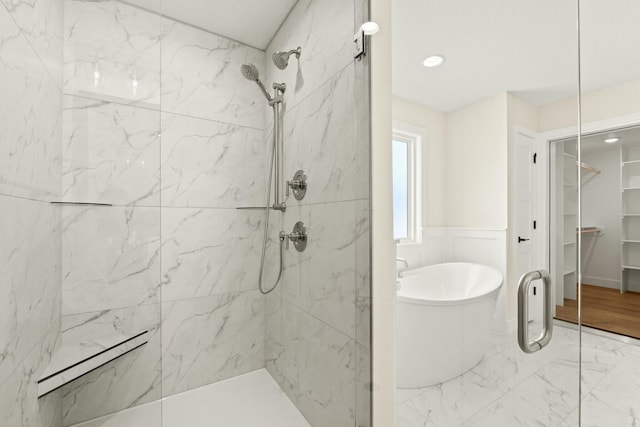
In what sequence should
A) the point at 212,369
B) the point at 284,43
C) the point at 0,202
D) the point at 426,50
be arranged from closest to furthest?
1. the point at 0,202
2. the point at 426,50
3. the point at 212,369
4. the point at 284,43

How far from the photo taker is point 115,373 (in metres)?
0.85

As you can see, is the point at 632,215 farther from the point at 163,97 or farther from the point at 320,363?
the point at 163,97

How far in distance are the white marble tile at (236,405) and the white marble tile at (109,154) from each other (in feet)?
2.47

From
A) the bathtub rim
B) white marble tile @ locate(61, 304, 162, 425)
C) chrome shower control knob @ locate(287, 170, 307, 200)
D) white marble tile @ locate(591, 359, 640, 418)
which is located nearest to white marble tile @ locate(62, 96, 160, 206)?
white marble tile @ locate(61, 304, 162, 425)

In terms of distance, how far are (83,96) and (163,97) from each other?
0.74ft

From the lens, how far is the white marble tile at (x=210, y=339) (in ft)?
3.29

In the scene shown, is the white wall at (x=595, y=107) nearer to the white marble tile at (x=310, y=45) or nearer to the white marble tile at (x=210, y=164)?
the white marble tile at (x=310, y=45)

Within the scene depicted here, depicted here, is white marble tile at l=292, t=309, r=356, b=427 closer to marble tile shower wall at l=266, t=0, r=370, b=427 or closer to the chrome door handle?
marble tile shower wall at l=266, t=0, r=370, b=427

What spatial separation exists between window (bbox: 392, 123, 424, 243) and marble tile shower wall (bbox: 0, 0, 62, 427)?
3.40 ft

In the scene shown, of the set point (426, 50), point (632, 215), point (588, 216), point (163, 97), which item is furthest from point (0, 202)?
point (632, 215)

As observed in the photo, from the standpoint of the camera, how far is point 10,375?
68cm

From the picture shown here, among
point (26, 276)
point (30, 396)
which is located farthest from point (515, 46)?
point (30, 396)

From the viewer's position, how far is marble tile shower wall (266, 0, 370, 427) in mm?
1037

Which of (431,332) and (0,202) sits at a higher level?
(0,202)
